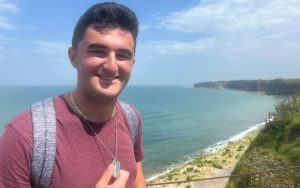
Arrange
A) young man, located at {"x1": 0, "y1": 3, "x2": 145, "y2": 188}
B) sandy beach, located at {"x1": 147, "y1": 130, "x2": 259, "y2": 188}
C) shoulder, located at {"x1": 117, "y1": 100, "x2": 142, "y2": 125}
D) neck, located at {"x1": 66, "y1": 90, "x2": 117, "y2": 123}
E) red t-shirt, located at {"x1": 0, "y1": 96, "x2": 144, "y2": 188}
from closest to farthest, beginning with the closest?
red t-shirt, located at {"x1": 0, "y1": 96, "x2": 144, "y2": 188}
young man, located at {"x1": 0, "y1": 3, "x2": 145, "y2": 188}
neck, located at {"x1": 66, "y1": 90, "x2": 117, "y2": 123}
shoulder, located at {"x1": 117, "y1": 100, "x2": 142, "y2": 125}
sandy beach, located at {"x1": 147, "y1": 130, "x2": 259, "y2": 188}

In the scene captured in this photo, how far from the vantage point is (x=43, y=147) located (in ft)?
6.82

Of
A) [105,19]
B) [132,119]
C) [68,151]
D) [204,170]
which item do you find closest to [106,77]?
[105,19]

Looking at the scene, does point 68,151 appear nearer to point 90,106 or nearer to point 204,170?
point 90,106

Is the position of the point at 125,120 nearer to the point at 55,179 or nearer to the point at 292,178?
the point at 55,179

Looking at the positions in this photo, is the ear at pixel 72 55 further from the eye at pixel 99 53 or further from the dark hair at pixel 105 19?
the eye at pixel 99 53

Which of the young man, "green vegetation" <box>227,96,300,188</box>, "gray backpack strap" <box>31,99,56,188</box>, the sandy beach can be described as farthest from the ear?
the sandy beach

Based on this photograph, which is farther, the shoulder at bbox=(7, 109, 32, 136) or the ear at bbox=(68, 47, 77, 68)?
the ear at bbox=(68, 47, 77, 68)

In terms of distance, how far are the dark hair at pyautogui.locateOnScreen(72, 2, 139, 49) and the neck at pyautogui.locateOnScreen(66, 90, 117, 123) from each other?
36 centimetres

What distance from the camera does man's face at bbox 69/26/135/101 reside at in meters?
2.36

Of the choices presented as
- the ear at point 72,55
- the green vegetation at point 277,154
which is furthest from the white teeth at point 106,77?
the green vegetation at point 277,154

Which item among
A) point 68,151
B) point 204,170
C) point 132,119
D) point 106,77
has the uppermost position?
point 106,77

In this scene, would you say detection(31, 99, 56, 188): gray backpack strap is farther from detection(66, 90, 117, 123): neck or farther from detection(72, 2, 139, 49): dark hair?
detection(72, 2, 139, 49): dark hair

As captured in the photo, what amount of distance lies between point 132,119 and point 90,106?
1.86ft

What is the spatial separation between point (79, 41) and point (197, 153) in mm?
51627
